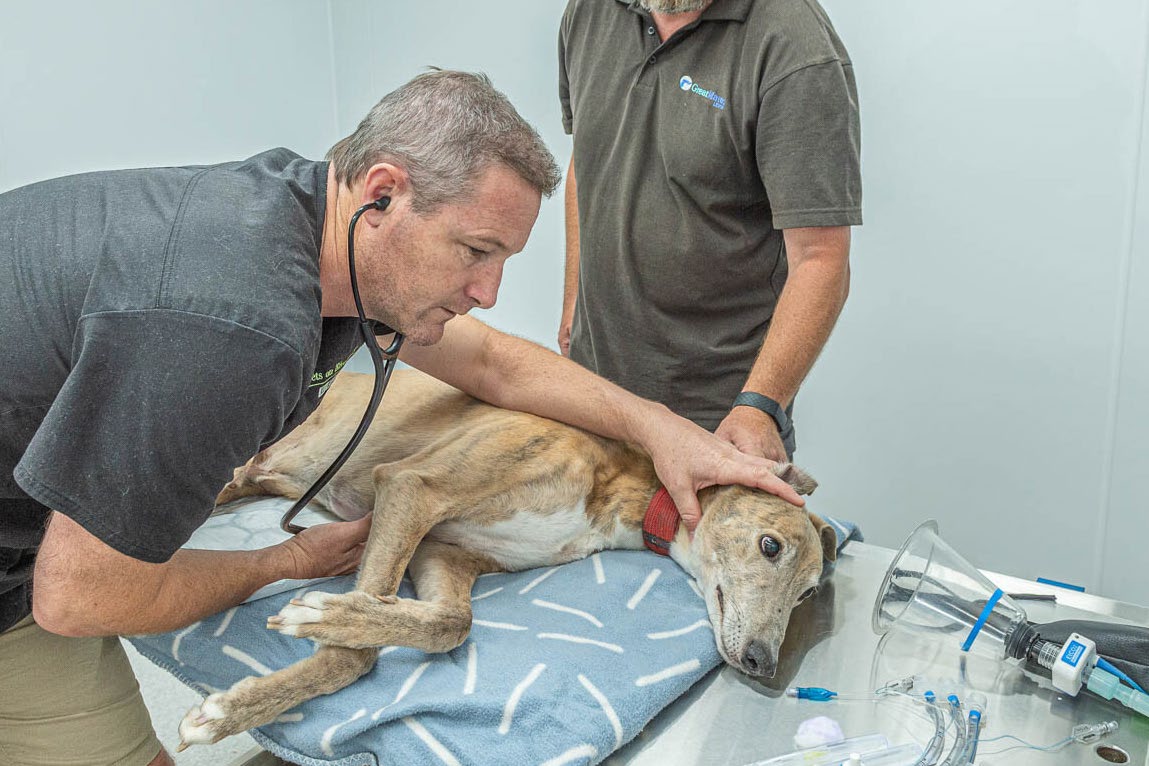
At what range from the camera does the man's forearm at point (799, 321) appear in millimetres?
1960

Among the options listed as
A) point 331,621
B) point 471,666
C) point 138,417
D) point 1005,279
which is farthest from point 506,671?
point 1005,279

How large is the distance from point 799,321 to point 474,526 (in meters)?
0.82

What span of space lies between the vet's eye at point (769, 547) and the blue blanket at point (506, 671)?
15 centimetres

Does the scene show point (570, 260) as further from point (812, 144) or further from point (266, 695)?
point (266, 695)

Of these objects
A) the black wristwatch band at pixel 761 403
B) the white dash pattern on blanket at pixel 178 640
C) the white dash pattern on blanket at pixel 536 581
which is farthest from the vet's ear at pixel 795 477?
the white dash pattern on blanket at pixel 178 640

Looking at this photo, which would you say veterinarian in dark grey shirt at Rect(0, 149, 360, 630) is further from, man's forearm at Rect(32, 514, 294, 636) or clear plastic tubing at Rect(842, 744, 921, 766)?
clear plastic tubing at Rect(842, 744, 921, 766)

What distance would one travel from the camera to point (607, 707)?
1.29 m

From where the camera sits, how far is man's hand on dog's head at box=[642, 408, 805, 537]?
177 centimetres

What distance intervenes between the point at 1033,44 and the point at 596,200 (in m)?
1.50

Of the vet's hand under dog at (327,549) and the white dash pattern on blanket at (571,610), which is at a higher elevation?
the vet's hand under dog at (327,549)

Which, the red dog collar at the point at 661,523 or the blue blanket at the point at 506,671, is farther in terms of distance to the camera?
the red dog collar at the point at 661,523

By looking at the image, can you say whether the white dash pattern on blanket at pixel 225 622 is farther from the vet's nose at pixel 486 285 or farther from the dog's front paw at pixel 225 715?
the vet's nose at pixel 486 285

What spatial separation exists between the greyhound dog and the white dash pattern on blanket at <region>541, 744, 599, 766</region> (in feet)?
0.96

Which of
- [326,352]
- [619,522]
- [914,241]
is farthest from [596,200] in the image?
[914,241]
